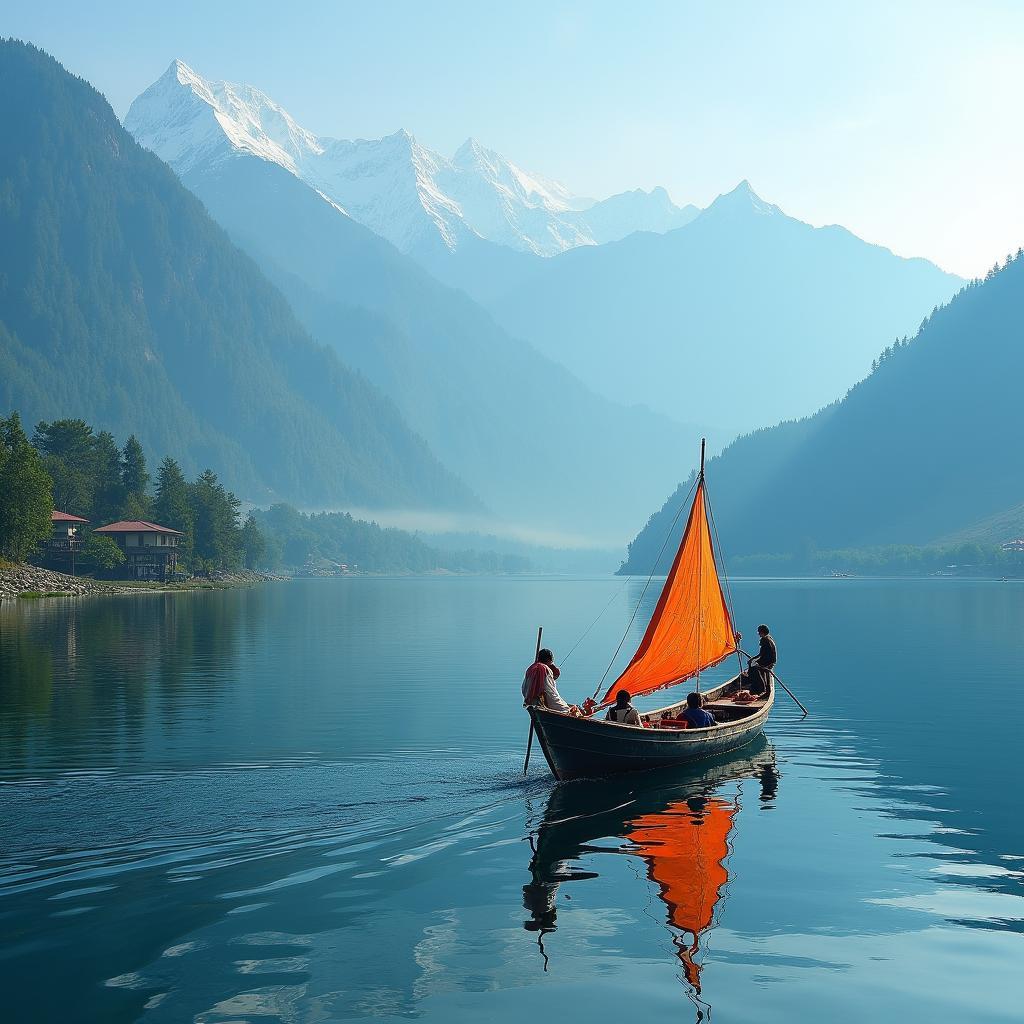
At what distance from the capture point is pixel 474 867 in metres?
23.2

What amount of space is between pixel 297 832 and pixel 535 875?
5955 mm

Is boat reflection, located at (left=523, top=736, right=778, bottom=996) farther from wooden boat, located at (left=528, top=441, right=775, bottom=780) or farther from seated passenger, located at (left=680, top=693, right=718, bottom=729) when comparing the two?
seated passenger, located at (left=680, top=693, right=718, bottom=729)

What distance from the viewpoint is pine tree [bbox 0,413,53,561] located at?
135500 mm

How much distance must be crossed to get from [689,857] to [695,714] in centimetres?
1073

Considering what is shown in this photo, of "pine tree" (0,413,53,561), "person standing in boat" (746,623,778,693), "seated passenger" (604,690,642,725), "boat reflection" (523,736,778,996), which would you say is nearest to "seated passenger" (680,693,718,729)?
"boat reflection" (523,736,778,996)

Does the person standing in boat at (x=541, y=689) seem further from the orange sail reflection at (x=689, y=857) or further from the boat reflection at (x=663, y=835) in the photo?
the orange sail reflection at (x=689, y=857)

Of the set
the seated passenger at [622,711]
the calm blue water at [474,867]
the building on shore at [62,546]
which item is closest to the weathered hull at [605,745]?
the calm blue water at [474,867]

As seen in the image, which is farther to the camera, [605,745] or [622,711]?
[622,711]

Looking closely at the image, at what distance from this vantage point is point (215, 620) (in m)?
107

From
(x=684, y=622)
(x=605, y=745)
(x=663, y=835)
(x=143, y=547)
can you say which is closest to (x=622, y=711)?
(x=605, y=745)

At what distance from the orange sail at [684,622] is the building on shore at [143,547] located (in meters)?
162

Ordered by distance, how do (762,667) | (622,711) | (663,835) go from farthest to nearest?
1. (762,667)
2. (622,711)
3. (663,835)

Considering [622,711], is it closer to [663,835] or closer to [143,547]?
[663,835]

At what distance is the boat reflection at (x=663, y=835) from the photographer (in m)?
20.3
